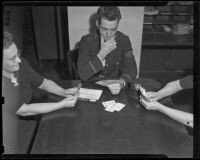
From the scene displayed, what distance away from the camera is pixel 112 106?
1629mm

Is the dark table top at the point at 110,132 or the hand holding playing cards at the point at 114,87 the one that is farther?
the hand holding playing cards at the point at 114,87

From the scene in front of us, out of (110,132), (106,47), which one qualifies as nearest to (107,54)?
(106,47)

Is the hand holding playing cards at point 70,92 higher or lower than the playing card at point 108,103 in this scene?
higher

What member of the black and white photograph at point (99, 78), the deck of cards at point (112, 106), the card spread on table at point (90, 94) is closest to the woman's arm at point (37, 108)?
the black and white photograph at point (99, 78)

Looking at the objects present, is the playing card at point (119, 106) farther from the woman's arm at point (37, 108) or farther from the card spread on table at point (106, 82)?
the woman's arm at point (37, 108)

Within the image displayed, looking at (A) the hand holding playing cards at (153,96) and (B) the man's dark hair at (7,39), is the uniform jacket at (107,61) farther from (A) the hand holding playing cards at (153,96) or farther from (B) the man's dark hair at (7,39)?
(B) the man's dark hair at (7,39)

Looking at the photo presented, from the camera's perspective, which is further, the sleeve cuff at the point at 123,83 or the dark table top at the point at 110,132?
the sleeve cuff at the point at 123,83

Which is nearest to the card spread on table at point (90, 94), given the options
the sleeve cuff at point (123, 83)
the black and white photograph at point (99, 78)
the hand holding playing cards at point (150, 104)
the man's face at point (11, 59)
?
the black and white photograph at point (99, 78)

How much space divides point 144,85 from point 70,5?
51 centimetres

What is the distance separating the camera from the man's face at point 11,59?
1.51 metres

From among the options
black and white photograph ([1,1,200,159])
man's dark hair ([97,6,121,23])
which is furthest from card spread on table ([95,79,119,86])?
man's dark hair ([97,6,121,23])

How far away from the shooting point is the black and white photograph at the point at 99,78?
1521 mm

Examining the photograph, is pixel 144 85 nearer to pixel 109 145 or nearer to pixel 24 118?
pixel 109 145

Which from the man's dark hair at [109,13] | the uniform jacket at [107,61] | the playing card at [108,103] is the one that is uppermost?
the man's dark hair at [109,13]
